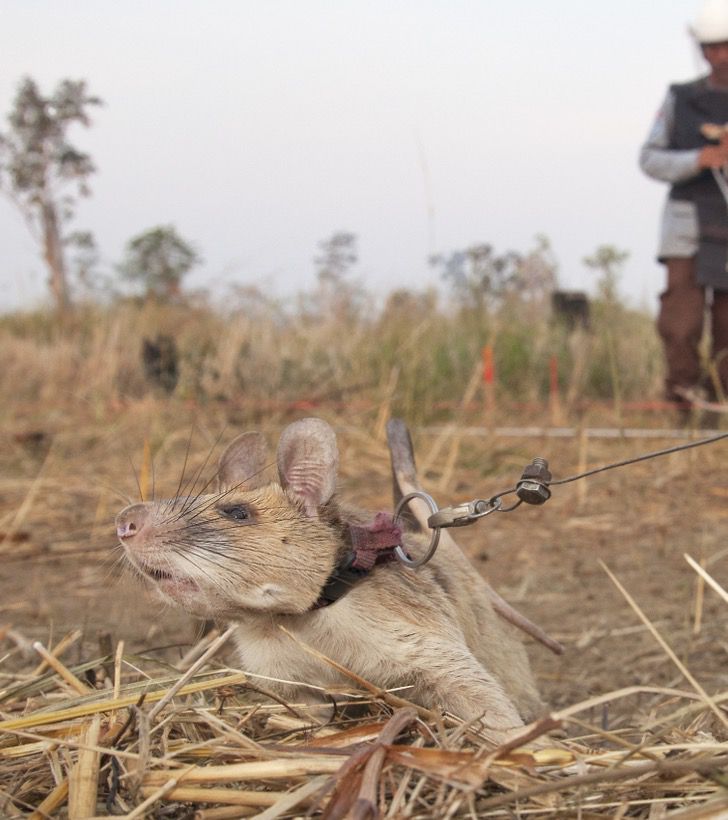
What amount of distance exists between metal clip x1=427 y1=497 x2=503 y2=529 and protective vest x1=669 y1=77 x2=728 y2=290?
5.73m

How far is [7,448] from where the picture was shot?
27.2ft

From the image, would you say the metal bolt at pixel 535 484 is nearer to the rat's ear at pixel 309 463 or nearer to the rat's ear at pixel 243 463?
the rat's ear at pixel 309 463

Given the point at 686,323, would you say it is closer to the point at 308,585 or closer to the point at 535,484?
the point at 535,484

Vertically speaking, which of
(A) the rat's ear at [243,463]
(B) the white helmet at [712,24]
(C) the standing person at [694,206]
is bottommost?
(A) the rat's ear at [243,463]

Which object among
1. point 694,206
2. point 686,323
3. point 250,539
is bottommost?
point 250,539

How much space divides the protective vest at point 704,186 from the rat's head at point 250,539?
227 inches

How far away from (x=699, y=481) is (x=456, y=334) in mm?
3300

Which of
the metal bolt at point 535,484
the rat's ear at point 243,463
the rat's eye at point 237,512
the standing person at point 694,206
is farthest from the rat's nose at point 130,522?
the standing person at point 694,206

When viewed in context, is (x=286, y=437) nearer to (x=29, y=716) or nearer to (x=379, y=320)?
(x=29, y=716)

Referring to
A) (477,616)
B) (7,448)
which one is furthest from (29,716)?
(7,448)

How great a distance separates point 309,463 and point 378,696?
2.12 feet

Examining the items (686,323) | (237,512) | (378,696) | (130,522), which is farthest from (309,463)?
(686,323)

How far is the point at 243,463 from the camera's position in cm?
274

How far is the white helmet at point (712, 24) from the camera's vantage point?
6945 mm
